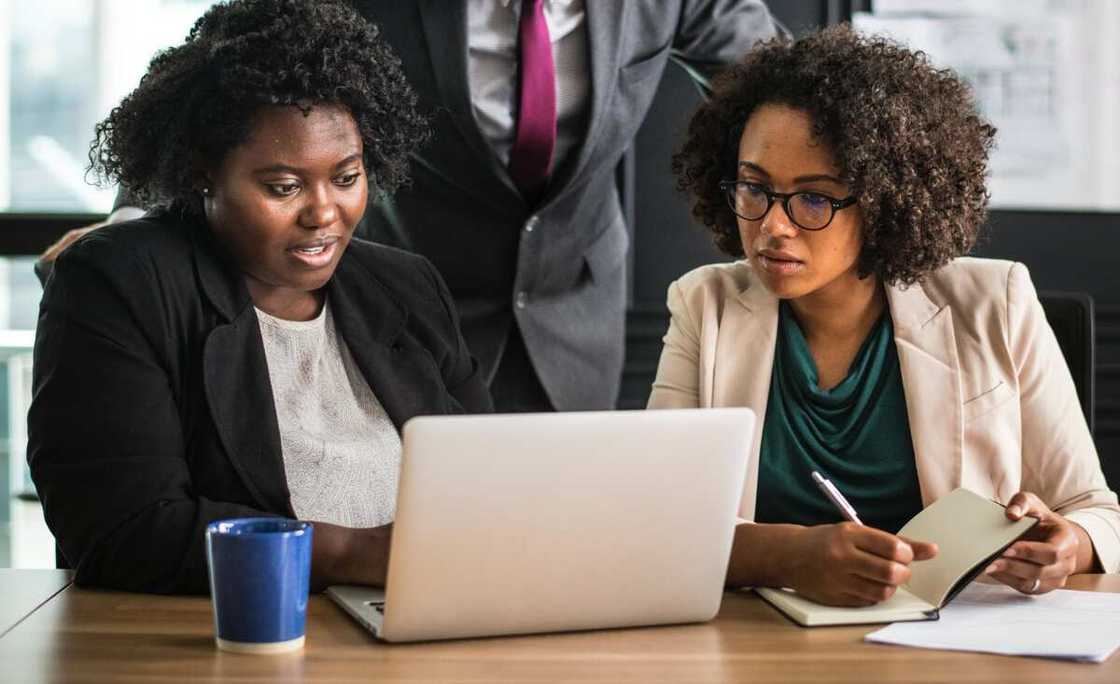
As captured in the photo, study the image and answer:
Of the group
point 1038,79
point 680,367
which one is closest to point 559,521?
point 680,367

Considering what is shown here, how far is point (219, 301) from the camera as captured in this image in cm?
161

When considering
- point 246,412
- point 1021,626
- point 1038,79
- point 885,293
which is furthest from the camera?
point 1038,79

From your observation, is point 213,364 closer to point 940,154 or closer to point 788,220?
point 788,220

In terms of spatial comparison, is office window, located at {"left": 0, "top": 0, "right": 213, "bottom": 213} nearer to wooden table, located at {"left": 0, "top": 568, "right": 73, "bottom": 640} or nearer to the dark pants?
the dark pants

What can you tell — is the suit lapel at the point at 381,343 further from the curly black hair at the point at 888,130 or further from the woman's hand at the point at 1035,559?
the woman's hand at the point at 1035,559

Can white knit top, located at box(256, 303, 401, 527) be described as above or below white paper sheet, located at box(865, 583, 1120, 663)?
above

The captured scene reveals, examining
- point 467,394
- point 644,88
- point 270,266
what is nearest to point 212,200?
point 270,266

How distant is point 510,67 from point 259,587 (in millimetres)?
1372

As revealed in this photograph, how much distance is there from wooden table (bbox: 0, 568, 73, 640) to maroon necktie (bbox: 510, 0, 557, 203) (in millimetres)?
1137

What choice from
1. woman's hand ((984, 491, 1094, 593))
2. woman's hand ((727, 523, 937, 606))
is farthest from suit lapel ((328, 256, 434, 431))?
woman's hand ((984, 491, 1094, 593))

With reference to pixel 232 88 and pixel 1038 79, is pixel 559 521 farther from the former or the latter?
pixel 1038 79

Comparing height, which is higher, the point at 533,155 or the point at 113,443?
the point at 533,155

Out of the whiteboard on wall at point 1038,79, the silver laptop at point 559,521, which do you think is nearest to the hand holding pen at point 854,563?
the silver laptop at point 559,521

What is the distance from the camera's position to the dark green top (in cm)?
179
